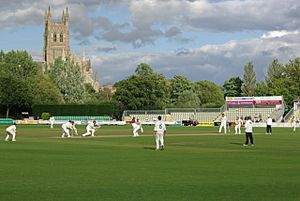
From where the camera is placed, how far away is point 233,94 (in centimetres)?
15712

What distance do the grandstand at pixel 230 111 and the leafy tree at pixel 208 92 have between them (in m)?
54.0

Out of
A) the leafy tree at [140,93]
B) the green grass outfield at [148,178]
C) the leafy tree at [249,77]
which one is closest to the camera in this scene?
the green grass outfield at [148,178]

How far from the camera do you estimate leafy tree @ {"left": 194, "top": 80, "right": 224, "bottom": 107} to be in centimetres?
16175

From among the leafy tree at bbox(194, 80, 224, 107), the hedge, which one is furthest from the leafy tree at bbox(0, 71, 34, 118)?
the leafy tree at bbox(194, 80, 224, 107)

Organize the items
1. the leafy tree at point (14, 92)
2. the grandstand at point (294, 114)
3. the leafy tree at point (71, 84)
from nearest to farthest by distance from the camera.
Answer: the grandstand at point (294, 114) → the leafy tree at point (14, 92) → the leafy tree at point (71, 84)

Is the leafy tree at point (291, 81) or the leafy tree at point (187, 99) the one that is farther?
the leafy tree at point (187, 99)

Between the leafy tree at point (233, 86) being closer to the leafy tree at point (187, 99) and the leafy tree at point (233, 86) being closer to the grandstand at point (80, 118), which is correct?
the leafy tree at point (187, 99)

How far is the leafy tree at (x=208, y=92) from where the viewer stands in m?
162

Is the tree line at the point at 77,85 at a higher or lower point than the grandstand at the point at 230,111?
higher

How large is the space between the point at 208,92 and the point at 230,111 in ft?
196

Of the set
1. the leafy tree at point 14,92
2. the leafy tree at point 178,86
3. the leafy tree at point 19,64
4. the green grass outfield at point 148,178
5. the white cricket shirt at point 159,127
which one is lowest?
the green grass outfield at point 148,178

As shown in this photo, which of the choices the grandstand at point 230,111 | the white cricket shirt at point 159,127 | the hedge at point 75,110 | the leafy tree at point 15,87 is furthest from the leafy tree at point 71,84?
the white cricket shirt at point 159,127

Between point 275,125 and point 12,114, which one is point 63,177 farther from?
point 12,114

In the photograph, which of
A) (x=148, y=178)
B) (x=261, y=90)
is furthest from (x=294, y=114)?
(x=148, y=178)
